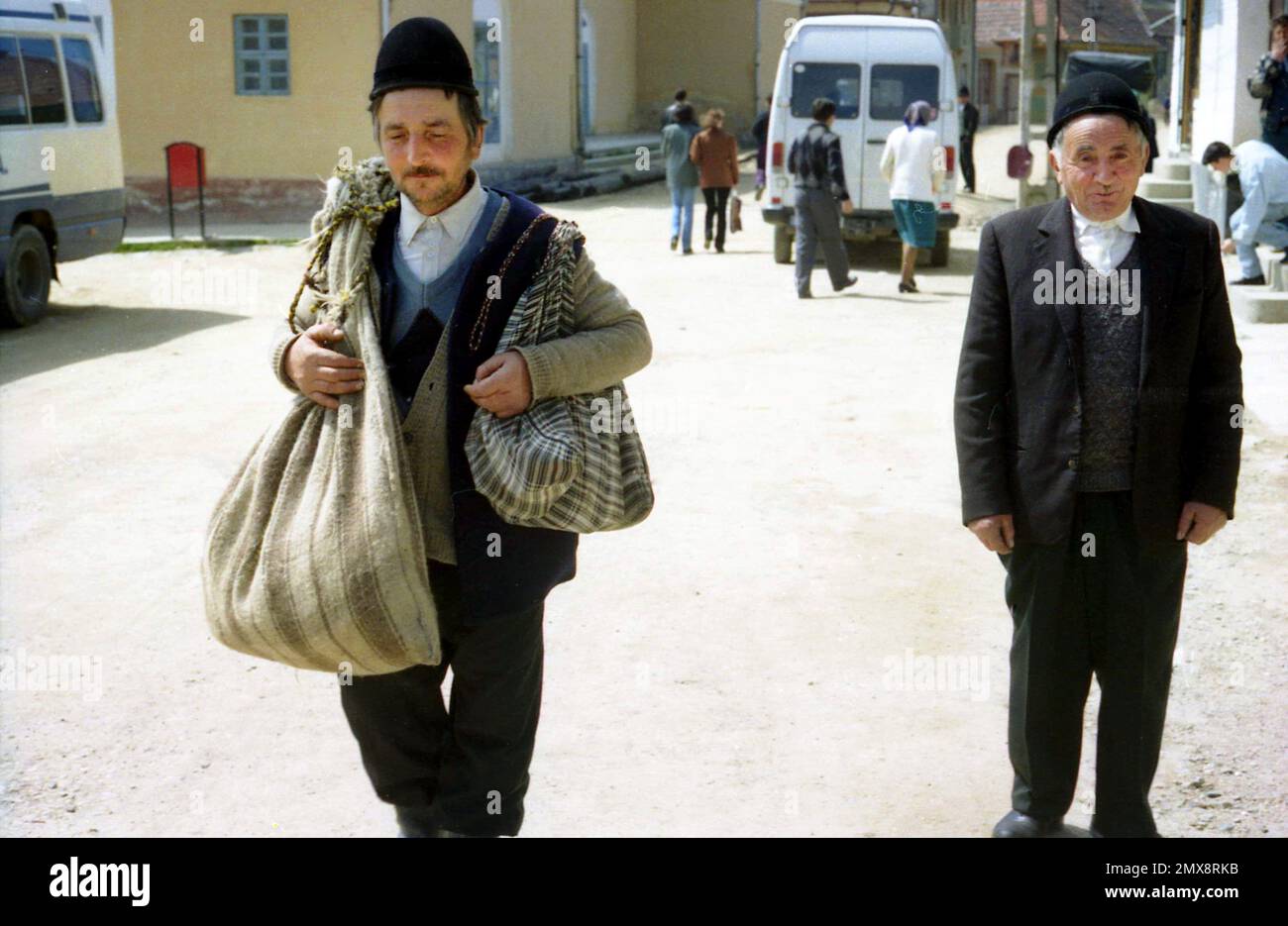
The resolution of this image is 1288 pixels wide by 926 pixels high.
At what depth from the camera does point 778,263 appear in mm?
16594

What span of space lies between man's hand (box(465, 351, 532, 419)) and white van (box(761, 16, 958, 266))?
1308 centimetres

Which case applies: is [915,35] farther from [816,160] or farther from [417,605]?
[417,605]

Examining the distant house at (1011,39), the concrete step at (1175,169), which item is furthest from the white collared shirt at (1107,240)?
the distant house at (1011,39)

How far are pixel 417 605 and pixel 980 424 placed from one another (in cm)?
139

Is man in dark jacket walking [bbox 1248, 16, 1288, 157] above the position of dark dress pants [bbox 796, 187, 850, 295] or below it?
above

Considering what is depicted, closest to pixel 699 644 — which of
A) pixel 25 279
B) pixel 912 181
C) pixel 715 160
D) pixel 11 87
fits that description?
pixel 912 181

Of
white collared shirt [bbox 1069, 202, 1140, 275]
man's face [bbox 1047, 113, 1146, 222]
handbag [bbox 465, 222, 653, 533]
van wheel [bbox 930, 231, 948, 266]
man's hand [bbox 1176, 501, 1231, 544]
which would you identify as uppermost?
man's face [bbox 1047, 113, 1146, 222]

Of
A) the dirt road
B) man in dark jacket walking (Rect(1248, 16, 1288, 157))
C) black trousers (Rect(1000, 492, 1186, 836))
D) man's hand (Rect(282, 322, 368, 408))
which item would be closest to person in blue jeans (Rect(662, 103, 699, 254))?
man in dark jacket walking (Rect(1248, 16, 1288, 157))

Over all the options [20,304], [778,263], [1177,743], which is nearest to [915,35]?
[778,263]

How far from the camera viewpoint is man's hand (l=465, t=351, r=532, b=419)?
2.87 m

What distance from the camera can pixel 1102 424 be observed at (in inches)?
134

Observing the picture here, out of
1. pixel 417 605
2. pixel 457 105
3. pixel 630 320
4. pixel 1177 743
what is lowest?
pixel 1177 743

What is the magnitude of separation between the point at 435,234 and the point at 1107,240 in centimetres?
147

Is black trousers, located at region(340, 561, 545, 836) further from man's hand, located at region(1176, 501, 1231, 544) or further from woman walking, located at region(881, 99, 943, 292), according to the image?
woman walking, located at region(881, 99, 943, 292)
